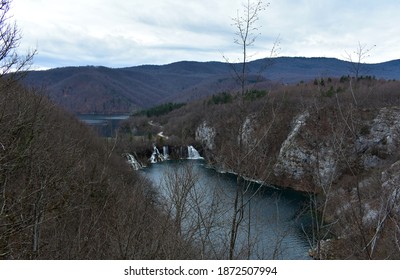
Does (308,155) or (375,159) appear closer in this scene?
(375,159)

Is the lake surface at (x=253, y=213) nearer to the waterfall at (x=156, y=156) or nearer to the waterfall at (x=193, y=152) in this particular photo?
the waterfall at (x=193, y=152)

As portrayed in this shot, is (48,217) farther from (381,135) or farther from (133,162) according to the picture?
(381,135)

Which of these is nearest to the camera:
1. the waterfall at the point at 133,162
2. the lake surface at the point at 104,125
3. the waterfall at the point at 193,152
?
the waterfall at the point at 133,162

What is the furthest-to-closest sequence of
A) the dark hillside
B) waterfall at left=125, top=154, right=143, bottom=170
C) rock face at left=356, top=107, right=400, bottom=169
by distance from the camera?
waterfall at left=125, top=154, right=143, bottom=170, rock face at left=356, top=107, right=400, bottom=169, the dark hillside

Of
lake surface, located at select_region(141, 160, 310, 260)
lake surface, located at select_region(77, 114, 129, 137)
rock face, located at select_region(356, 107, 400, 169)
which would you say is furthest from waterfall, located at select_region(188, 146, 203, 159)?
rock face, located at select_region(356, 107, 400, 169)

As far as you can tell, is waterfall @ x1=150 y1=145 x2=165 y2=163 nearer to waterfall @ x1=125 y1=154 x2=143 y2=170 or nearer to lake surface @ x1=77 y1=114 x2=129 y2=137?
waterfall @ x1=125 y1=154 x2=143 y2=170

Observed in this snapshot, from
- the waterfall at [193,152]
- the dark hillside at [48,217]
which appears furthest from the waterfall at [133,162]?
the dark hillside at [48,217]
